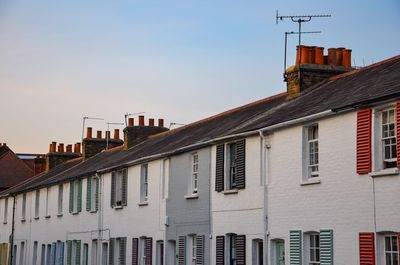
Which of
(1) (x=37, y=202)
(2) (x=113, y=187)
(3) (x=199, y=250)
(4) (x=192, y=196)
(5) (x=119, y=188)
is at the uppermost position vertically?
(1) (x=37, y=202)

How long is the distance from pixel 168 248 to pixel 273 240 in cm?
854

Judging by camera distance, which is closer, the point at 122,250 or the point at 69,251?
the point at 122,250

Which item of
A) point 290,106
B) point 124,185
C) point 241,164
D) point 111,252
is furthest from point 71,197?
point 290,106

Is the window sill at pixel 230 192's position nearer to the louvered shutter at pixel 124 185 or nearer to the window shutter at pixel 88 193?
the louvered shutter at pixel 124 185

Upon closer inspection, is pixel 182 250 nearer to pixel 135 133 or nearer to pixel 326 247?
pixel 326 247

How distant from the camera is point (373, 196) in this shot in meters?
20.7

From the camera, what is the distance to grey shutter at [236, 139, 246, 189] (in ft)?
90.4

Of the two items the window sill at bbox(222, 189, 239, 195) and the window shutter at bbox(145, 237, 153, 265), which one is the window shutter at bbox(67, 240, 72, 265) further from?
the window sill at bbox(222, 189, 239, 195)

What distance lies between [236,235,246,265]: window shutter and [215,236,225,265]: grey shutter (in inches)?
43.4

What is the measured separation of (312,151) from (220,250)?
20.7ft

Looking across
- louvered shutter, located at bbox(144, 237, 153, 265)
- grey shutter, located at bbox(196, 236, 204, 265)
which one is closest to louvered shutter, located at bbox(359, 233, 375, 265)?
grey shutter, located at bbox(196, 236, 204, 265)

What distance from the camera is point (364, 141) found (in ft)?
69.5

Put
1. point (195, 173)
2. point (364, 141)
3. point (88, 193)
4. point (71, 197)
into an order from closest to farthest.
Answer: point (364, 141) < point (195, 173) < point (88, 193) < point (71, 197)

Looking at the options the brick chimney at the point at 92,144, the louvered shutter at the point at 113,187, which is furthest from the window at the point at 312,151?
the brick chimney at the point at 92,144
